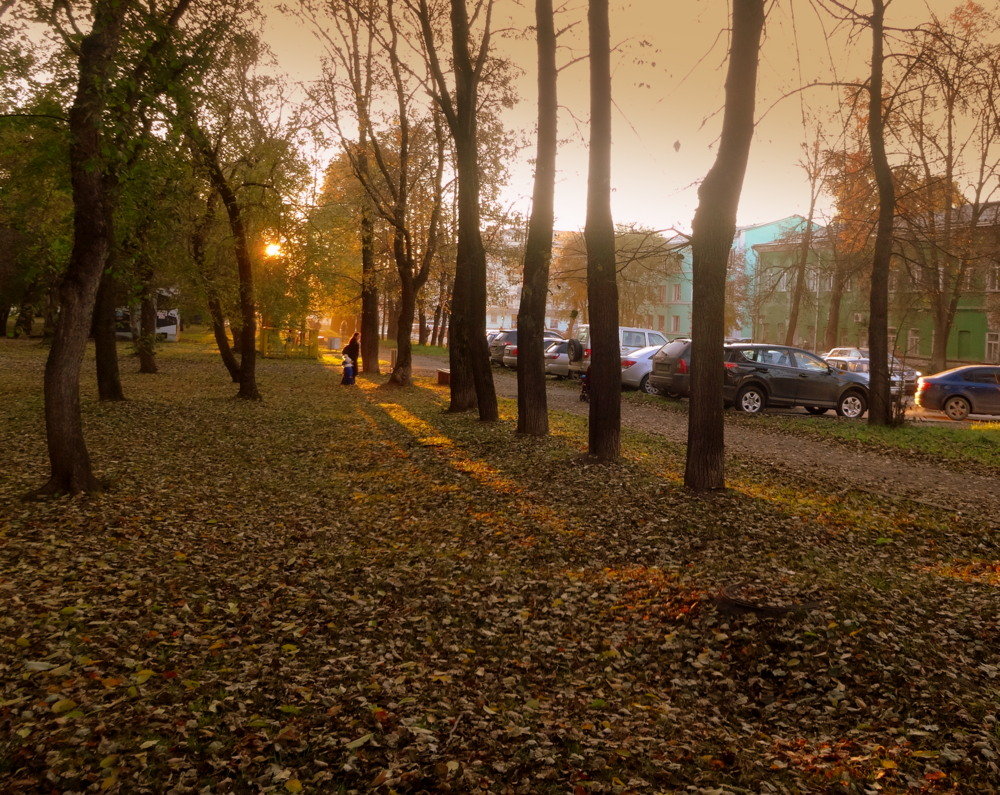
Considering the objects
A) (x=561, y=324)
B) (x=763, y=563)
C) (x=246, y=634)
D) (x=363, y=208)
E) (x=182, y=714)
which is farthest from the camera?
(x=561, y=324)

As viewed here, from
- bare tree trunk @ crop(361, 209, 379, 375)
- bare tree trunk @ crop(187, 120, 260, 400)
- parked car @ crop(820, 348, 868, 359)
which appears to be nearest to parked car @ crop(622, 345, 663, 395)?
bare tree trunk @ crop(361, 209, 379, 375)

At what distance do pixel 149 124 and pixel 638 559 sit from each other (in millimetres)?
8292

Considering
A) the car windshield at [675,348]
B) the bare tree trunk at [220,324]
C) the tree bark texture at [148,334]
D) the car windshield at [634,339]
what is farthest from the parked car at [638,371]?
the tree bark texture at [148,334]

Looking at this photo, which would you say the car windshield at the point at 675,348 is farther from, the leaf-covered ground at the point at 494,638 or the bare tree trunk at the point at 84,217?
the bare tree trunk at the point at 84,217

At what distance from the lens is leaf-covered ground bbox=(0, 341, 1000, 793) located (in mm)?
4020

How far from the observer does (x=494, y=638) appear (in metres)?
5.70

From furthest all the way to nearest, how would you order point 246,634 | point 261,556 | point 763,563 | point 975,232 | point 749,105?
point 975,232, point 749,105, point 261,556, point 763,563, point 246,634

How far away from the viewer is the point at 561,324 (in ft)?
351

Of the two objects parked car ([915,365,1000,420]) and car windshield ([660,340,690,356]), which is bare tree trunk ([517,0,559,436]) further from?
parked car ([915,365,1000,420])

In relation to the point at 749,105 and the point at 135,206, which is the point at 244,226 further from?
the point at 749,105

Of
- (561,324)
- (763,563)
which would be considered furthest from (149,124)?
(561,324)

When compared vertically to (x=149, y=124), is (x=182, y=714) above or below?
below

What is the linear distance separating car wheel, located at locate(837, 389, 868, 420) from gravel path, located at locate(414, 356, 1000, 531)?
16.0 ft

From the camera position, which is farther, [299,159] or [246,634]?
[299,159]
